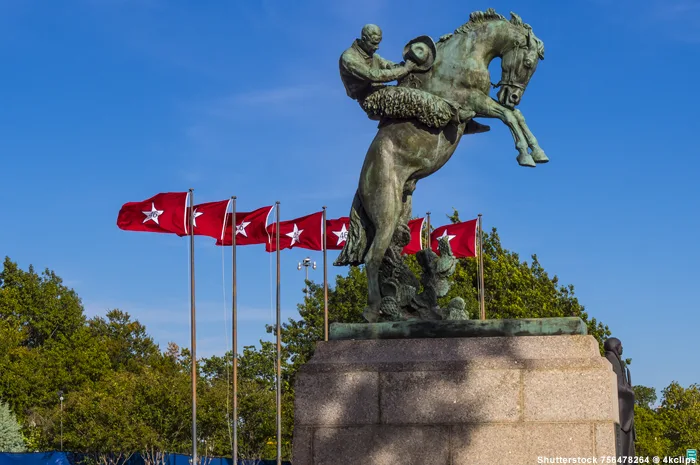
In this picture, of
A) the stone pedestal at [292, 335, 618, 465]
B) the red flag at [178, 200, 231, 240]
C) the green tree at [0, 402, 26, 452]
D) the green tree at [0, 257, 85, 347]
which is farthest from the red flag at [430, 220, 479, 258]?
the green tree at [0, 257, 85, 347]

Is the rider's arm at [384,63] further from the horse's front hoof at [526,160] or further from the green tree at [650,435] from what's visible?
the green tree at [650,435]

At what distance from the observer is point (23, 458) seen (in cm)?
4359

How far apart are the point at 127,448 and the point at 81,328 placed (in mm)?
18205

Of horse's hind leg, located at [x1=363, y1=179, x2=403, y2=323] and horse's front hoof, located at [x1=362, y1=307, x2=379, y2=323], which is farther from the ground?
horse's hind leg, located at [x1=363, y1=179, x2=403, y2=323]

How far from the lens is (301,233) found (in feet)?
128

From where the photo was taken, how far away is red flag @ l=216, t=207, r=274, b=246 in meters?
38.8

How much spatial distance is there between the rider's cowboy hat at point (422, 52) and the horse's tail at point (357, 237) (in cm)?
156

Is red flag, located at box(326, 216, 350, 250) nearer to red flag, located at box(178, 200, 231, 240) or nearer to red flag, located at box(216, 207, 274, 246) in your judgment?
red flag, located at box(216, 207, 274, 246)

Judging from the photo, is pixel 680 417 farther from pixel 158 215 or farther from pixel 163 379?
pixel 158 215

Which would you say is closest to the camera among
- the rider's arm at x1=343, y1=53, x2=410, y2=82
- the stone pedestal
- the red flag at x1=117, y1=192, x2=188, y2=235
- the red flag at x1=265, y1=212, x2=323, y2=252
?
the stone pedestal

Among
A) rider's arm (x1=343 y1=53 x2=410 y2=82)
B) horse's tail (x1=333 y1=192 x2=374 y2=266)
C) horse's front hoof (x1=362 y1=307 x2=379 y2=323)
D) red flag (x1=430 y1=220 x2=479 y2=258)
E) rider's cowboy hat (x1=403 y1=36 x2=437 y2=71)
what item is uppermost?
red flag (x1=430 y1=220 x2=479 y2=258)

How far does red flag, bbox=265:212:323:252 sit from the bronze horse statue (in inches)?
1036

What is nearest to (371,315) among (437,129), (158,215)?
(437,129)

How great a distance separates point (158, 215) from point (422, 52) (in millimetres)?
23993
